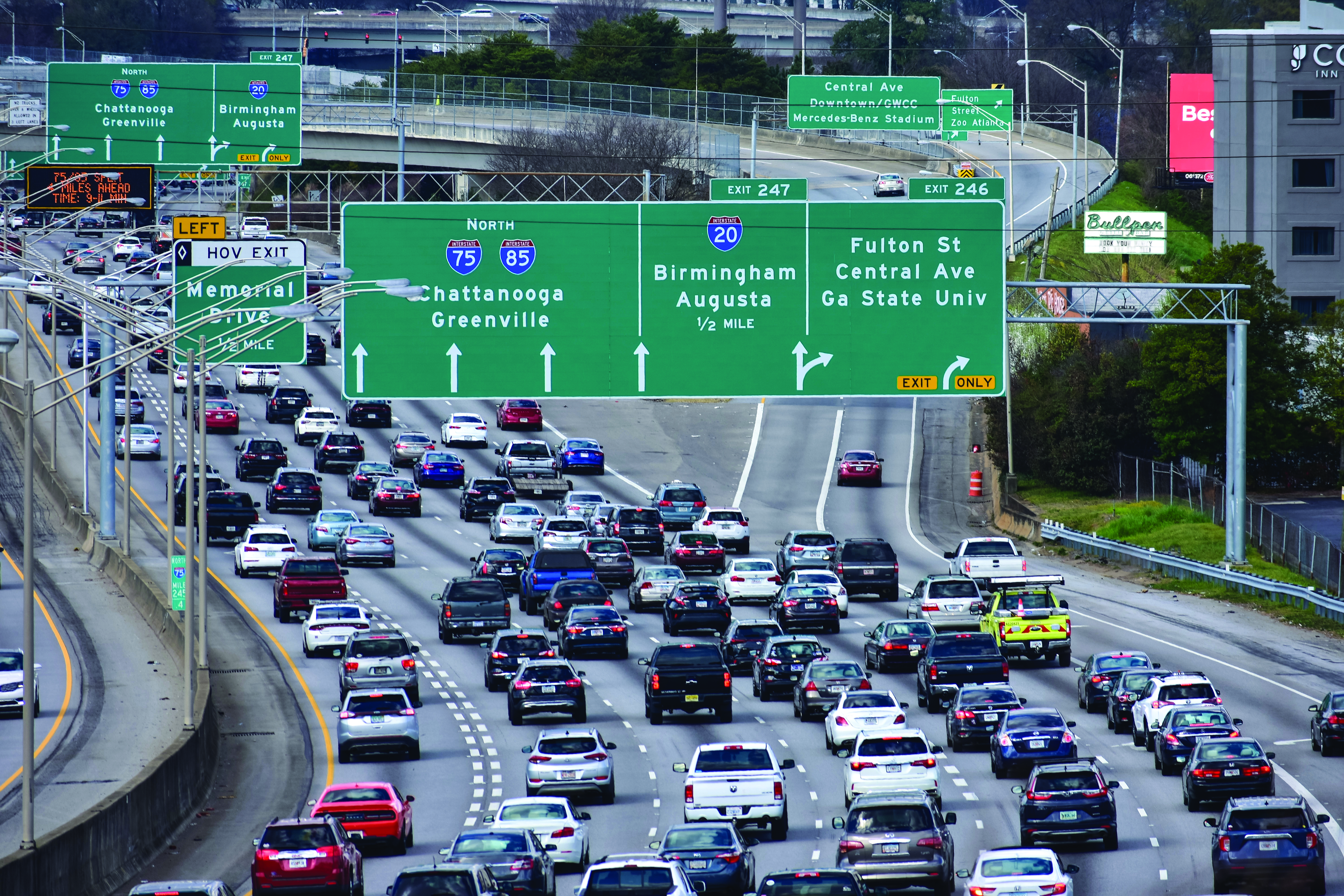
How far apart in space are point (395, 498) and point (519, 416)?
1868cm

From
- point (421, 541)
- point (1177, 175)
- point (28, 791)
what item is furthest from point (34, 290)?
point (1177, 175)

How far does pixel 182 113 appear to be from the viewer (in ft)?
212

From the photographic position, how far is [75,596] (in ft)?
190

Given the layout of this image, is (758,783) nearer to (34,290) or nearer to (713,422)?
(34,290)

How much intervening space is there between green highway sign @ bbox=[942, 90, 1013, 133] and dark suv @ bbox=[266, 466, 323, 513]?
1211 inches

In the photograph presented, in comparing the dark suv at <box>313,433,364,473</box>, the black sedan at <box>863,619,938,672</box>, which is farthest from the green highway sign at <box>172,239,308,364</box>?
the dark suv at <box>313,433,364,473</box>

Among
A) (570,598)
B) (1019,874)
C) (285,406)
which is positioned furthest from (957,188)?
(285,406)

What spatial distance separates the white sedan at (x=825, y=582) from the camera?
50062 mm

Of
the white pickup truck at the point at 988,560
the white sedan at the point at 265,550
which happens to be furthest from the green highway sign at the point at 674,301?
the white sedan at the point at 265,550

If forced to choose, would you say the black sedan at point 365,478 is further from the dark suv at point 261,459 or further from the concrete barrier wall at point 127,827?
the concrete barrier wall at point 127,827

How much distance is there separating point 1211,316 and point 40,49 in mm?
118993

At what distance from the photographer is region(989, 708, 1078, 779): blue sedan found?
32906 mm

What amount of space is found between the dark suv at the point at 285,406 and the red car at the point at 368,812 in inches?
2180

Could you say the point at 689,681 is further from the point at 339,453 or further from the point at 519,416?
the point at 519,416
